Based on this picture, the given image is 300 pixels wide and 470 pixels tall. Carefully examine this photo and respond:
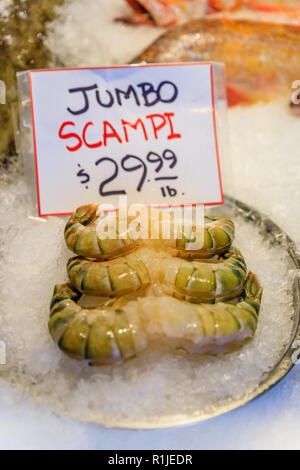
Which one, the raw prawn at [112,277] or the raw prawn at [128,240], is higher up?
the raw prawn at [128,240]

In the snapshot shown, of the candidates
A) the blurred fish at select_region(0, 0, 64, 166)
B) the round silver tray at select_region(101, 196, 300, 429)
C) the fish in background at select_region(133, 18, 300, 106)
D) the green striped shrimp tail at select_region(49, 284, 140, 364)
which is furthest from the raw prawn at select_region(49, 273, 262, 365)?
the fish in background at select_region(133, 18, 300, 106)

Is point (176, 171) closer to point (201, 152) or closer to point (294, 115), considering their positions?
point (201, 152)

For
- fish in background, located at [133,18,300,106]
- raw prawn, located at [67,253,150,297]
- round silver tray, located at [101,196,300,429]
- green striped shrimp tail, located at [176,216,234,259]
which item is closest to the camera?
round silver tray, located at [101,196,300,429]

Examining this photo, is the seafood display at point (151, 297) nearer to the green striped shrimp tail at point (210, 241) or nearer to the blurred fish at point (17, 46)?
the green striped shrimp tail at point (210, 241)

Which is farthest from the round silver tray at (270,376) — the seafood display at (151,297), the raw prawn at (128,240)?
the raw prawn at (128,240)

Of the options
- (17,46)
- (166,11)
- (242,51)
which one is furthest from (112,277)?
(166,11)

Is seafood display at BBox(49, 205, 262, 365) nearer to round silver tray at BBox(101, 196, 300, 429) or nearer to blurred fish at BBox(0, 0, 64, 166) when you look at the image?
round silver tray at BBox(101, 196, 300, 429)
